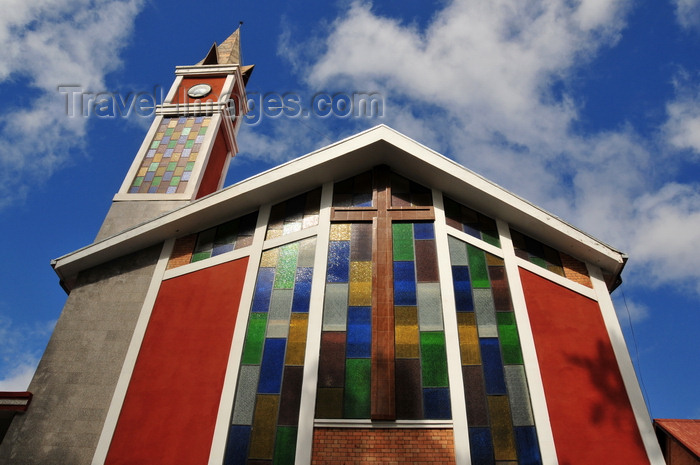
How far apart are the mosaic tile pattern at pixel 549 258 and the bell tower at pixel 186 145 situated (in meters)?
10.00

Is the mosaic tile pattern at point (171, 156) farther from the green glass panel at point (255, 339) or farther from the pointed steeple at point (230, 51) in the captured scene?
the green glass panel at point (255, 339)

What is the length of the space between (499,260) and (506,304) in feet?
3.74

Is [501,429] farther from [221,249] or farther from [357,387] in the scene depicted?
[221,249]

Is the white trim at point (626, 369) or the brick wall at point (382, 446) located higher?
the white trim at point (626, 369)

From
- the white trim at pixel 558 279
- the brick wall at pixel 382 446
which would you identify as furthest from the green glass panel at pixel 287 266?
the white trim at pixel 558 279

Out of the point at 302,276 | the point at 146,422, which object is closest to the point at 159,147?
the point at 302,276

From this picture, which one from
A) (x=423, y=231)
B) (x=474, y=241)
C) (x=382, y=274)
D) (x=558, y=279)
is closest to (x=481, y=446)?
(x=382, y=274)

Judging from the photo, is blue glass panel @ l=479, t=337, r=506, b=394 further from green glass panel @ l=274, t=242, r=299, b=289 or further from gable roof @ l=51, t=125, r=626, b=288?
green glass panel @ l=274, t=242, r=299, b=289

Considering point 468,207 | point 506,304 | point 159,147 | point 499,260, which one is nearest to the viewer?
point 506,304

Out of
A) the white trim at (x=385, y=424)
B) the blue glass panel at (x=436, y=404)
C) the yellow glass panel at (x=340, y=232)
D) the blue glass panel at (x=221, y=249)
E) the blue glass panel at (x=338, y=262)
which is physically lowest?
the white trim at (x=385, y=424)

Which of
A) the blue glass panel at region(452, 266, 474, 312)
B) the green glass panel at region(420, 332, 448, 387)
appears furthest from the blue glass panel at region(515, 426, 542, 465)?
the blue glass panel at region(452, 266, 474, 312)

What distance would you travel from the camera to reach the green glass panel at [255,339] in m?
9.95

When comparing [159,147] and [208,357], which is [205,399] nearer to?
[208,357]

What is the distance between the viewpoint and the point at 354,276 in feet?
36.0
